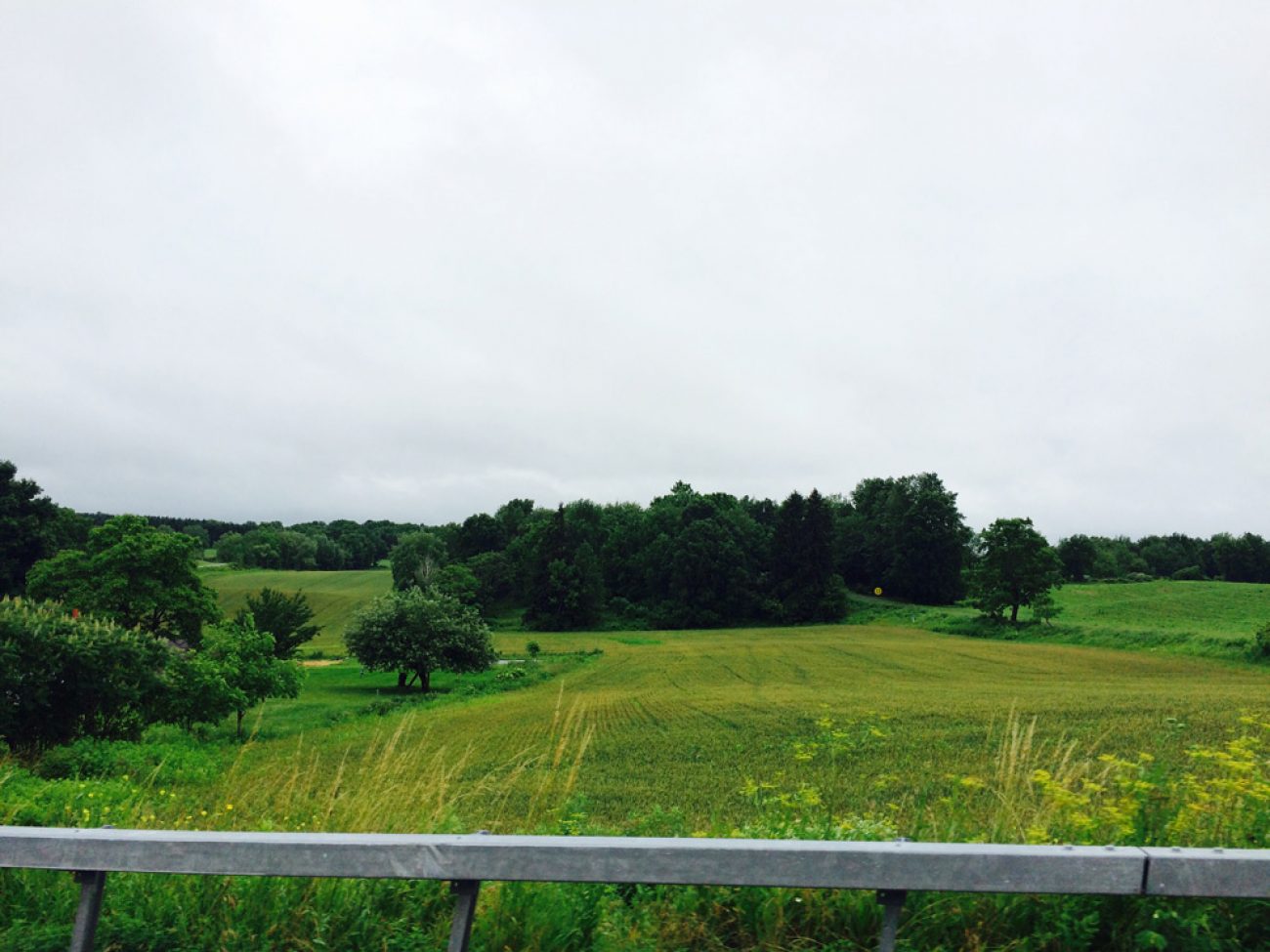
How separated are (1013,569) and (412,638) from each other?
167 ft

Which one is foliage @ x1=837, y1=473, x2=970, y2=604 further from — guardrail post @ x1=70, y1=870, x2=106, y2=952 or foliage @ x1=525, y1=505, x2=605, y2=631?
guardrail post @ x1=70, y1=870, x2=106, y2=952

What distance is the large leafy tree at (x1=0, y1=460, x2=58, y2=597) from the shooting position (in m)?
63.6

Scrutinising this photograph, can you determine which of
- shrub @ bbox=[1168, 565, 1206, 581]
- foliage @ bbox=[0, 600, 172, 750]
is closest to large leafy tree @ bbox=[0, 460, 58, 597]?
foliage @ bbox=[0, 600, 172, 750]

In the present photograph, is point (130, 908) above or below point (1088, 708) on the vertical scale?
above

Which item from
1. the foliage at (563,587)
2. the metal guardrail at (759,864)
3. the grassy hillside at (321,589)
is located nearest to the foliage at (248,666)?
the metal guardrail at (759,864)

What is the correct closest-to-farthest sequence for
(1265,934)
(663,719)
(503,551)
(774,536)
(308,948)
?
(1265,934) < (308,948) < (663,719) < (774,536) < (503,551)

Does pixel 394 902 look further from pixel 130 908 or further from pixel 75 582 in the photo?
pixel 75 582

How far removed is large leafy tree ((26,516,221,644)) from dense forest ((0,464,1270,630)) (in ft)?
115

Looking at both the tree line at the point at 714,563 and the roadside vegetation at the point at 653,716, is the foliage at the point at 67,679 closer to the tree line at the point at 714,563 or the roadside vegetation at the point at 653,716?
the roadside vegetation at the point at 653,716

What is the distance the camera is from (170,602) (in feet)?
151

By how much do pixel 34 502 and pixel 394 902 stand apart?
77.8 metres

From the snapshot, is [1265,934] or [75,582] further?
[75,582]

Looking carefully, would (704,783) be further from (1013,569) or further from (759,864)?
(1013,569)

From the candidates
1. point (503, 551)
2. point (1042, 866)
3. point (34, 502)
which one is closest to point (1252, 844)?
point (1042, 866)
